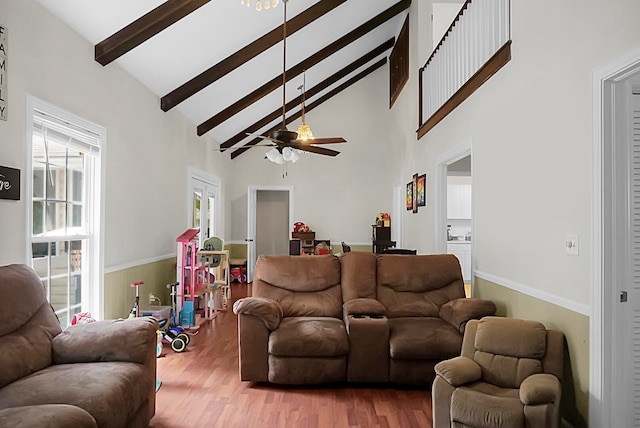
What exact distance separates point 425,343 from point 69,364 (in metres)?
2.39

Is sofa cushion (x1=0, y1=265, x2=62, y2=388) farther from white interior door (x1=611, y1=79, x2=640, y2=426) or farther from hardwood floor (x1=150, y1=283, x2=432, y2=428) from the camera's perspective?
white interior door (x1=611, y1=79, x2=640, y2=426)

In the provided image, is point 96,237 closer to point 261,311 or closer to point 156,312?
point 156,312

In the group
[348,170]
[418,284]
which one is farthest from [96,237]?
[348,170]

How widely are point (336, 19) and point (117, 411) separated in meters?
5.58

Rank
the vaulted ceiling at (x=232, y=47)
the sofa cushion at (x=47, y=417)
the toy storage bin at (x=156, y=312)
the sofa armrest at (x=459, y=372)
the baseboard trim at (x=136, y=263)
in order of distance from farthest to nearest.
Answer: the toy storage bin at (x=156, y=312) → the baseboard trim at (x=136, y=263) → the vaulted ceiling at (x=232, y=47) → the sofa armrest at (x=459, y=372) → the sofa cushion at (x=47, y=417)

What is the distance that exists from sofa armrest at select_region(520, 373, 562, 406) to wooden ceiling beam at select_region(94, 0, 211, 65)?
3.77m

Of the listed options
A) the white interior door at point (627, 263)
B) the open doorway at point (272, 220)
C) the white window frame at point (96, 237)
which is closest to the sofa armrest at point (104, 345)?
the white window frame at point (96, 237)

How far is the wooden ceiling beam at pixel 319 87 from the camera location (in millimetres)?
8992

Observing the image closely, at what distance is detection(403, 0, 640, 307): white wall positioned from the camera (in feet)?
8.52

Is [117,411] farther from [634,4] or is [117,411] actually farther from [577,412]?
[634,4]

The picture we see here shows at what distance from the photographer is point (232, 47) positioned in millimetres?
5641

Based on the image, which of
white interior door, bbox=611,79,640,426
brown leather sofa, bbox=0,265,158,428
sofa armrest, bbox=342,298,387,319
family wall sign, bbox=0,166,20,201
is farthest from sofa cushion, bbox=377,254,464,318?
family wall sign, bbox=0,166,20,201

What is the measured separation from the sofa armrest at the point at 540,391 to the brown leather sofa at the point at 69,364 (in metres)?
1.99

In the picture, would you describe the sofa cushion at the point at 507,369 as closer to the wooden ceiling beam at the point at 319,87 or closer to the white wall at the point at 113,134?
the white wall at the point at 113,134
